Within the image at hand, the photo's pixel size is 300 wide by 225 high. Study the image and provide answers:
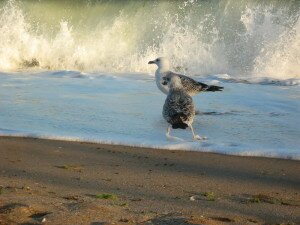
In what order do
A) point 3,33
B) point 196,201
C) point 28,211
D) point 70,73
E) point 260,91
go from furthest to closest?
point 3,33
point 70,73
point 260,91
point 196,201
point 28,211

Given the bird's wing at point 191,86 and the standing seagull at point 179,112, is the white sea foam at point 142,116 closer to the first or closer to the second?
the standing seagull at point 179,112

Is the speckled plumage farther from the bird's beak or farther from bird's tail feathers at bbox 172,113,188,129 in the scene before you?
the bird's beak

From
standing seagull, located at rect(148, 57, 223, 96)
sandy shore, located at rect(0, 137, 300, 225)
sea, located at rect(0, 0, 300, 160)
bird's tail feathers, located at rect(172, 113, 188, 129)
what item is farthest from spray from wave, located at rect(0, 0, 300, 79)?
sandy shore, located at rect(0, 137, 300, 225)

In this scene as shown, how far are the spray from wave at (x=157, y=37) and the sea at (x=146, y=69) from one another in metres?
0.03

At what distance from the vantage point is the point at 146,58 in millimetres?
18344

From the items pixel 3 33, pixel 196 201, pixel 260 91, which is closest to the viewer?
pixel 196 201

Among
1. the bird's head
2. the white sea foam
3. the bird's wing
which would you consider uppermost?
the bird's head

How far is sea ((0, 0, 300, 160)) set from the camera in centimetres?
779

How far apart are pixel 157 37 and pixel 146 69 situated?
2.97 m

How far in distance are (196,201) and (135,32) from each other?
52.1ft

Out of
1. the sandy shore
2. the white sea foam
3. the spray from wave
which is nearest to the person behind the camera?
the sandy shore

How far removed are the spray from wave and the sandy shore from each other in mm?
9420

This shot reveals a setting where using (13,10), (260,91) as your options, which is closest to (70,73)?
(260,91)

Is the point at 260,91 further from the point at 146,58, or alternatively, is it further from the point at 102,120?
the point at 146,58
